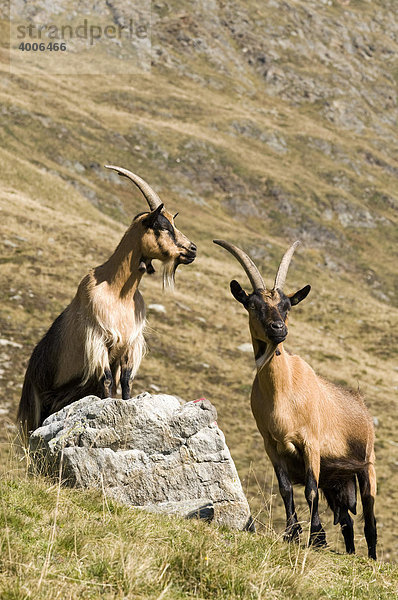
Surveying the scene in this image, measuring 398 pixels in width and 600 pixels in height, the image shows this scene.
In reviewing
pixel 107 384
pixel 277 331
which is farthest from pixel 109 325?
pixel 277 331

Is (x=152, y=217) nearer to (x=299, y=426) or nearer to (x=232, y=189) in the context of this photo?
(x=299, y=426)

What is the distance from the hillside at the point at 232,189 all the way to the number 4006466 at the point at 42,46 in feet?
14.4

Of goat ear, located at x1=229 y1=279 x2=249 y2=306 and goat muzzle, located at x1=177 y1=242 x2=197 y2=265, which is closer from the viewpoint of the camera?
goat ear, located at x1=229 y1=279 x2=249 y2=306

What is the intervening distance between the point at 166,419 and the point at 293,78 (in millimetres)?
132952

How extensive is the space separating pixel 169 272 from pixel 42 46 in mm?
110075

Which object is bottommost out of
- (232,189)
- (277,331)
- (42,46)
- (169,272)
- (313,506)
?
(232,189)

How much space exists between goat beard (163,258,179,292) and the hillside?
3297 millimetres

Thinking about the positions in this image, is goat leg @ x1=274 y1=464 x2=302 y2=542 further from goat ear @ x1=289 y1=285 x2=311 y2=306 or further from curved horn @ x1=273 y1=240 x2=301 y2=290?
curved horn @ x1=273 y1=240 x2=301 y2=290

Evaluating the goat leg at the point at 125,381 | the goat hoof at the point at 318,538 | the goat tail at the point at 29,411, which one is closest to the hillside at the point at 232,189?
the goat hoof at the point at 318,538

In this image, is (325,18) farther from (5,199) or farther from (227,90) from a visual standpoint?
(5,199)

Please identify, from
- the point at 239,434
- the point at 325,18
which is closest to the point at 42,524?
the point at 239,434

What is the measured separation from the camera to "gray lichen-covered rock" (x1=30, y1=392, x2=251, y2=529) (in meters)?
7.46

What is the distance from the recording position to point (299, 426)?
27.8ft

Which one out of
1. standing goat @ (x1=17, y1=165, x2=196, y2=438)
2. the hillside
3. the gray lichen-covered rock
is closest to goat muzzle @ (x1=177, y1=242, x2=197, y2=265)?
standing goat @ (x1=17, y1=165, x2=196, y2=438)
